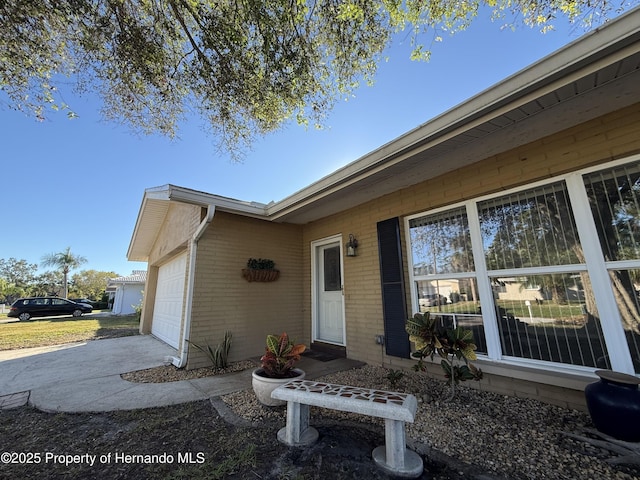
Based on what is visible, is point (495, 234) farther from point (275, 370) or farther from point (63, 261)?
point (63, 261)

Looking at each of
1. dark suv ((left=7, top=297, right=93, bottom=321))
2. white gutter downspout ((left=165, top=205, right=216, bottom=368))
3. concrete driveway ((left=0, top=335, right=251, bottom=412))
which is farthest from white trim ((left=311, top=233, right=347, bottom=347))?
dark suv ((left=7, top=297, right=93, bottom=321))

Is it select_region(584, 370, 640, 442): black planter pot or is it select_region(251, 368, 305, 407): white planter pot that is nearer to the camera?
select_region(584, 370, 640, 442): black planter pot

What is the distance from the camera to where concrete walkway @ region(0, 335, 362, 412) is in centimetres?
307

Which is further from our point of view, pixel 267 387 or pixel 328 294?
pixel 328 294

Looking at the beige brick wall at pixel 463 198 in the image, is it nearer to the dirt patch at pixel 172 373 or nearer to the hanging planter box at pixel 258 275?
the hanging planter box at pixel 258 275

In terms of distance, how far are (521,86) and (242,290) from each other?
4764 mm

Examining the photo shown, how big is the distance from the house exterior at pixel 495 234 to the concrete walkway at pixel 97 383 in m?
0.84

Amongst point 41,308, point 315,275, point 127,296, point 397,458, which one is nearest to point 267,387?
point 397,458

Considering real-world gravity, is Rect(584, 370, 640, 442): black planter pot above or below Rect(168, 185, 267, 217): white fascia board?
below

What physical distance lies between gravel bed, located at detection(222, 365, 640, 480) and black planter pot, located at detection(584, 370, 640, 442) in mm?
182

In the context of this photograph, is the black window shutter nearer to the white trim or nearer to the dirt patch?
the white trim

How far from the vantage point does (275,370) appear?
114 inches

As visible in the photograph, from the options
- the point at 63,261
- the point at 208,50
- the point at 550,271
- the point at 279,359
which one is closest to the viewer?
the point at 550,271

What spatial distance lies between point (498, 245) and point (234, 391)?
3.74 m
